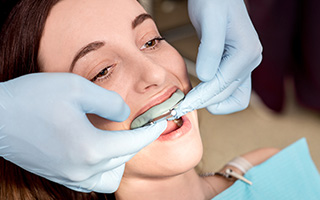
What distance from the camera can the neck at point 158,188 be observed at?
3.61 ft

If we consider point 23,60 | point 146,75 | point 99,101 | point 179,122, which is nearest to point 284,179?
point 179,122

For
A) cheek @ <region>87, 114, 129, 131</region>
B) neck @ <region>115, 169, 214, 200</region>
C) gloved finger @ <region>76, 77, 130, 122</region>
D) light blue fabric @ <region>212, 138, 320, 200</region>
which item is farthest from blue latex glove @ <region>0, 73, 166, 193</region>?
light blue fabric @ <region>212, 138, 320, 200</region>

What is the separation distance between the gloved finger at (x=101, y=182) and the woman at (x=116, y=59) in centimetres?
5

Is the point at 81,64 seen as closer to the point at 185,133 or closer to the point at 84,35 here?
the point at 84,35

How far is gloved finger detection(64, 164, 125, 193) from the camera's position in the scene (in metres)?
0.96

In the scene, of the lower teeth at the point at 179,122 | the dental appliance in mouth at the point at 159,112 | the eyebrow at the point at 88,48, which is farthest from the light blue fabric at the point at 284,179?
the eyebrow at the point at 88,48

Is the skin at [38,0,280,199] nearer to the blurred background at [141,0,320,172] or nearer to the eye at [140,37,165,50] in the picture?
the eye at [140,37,165,50]

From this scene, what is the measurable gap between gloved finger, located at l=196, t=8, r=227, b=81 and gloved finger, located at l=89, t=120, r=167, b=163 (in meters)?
0.22

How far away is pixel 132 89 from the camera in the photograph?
1.00m

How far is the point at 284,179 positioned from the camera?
138 cm

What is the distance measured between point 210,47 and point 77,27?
360 mm

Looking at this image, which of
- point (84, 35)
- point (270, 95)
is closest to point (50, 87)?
point (84, 35)

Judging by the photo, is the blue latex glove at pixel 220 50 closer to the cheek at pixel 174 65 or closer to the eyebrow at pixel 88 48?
the cheek at pixel 174 65

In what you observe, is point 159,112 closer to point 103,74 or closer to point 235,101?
point 103,74
